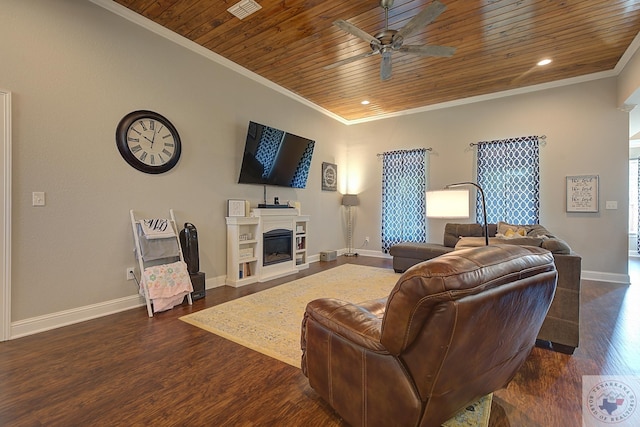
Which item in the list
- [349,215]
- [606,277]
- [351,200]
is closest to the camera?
[606,277]

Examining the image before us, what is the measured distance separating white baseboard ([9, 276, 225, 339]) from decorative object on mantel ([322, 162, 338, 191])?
4060 millimetres

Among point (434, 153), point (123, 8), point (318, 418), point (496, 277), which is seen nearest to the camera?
point (496, 277)

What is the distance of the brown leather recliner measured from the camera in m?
1.00

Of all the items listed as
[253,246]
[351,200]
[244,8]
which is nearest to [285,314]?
[253,246]

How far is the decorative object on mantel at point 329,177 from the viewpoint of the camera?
6289 millimetres

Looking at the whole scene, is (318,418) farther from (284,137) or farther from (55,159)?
(284,137)

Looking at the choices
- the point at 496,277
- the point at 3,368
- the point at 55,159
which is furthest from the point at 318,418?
the point at 55,159

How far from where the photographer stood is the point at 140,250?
316 centimetres

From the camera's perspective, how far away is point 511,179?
16.8 ft

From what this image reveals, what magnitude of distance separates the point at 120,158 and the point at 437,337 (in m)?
3.48

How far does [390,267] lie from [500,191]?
2.40 meters

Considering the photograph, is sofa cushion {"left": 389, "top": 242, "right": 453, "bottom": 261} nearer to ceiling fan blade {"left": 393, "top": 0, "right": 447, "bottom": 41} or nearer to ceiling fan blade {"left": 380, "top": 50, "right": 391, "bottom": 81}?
ceiling fan blade {"left": 380, "top": 50, "right": 391, "bottom": 81}

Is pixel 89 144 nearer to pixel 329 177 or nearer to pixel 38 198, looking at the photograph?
pixel 38 198

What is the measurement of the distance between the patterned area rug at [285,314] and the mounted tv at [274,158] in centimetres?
174
